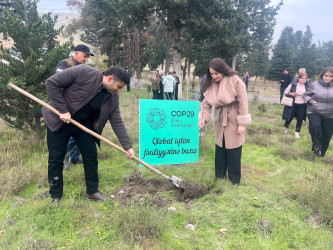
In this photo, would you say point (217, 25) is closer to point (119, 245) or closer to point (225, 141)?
point (225, 141)

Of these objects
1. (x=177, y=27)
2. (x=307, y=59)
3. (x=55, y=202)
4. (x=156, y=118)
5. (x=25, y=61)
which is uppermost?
(x=307, y=59)

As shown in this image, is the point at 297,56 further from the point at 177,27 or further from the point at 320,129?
the point at 320,129

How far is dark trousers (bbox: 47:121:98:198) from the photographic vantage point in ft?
9.63

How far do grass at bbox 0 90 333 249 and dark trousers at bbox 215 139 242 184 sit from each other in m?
0.15

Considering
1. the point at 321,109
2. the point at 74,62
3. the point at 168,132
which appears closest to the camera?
the point at 74,62

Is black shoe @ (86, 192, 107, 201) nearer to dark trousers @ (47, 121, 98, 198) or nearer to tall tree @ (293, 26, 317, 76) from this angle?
dark trousers @ (47, 121, 98, 198)

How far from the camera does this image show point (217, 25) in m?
17.1

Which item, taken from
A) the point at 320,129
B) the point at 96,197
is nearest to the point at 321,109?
the point at 320,129

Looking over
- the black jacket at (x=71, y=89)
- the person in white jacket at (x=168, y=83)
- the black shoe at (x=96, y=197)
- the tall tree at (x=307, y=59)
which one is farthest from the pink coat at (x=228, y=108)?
the tall tree at (x=307, y=59)

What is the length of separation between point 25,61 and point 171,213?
3959mm

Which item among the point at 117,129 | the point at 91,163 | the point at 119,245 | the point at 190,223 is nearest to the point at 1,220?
the point at 91,163

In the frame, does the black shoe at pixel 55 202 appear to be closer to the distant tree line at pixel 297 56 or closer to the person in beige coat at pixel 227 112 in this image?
the person in beige coat at pixel 227 112

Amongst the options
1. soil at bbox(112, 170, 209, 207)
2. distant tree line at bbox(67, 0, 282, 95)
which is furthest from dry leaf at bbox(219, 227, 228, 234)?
distant tree line at bbox(67, 0, 282, 95)

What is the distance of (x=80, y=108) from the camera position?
287 centimetres
